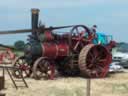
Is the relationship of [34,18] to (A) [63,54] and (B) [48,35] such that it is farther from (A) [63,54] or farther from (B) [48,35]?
(A) [63,54]

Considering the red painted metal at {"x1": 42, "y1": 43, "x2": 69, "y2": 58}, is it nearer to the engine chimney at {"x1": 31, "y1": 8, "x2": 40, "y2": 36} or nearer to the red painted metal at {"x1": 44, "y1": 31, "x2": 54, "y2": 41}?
the red painted metal at {"x1": 44, "y1": 31, "x2": 54, "y2": 41}

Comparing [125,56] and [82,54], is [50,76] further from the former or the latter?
[125,56]

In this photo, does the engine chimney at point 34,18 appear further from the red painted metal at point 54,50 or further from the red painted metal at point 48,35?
the red painted metal at point 54,50

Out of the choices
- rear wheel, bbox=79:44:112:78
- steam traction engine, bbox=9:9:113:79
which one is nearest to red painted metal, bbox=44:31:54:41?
steam traction engine, bbox=9:9:113:79

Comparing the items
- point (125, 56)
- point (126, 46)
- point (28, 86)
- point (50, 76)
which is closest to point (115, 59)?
point (125, 56)

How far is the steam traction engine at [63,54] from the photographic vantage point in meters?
20.8

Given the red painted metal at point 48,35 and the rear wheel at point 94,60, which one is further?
the rear wheel at point 94,60

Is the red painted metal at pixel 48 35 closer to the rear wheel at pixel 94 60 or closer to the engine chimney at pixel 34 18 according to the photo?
the engine chimney at pixel 34 18

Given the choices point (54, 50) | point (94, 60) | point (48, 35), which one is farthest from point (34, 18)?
point (94, 60)

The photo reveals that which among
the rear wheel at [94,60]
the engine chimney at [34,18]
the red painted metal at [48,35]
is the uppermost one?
the engine chimney at [34,18]

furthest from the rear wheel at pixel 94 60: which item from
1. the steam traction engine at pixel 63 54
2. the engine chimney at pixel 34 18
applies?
the engine chimney at pixel 34 18

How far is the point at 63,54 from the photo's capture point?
21281 millimetres

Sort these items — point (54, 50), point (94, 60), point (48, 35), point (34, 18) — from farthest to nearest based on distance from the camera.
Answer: point (94, 60) < point (34, 18) < point (54, 50) < point (48, 35)

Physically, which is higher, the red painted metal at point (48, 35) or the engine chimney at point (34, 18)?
the engine chimney at point (34, 18)
